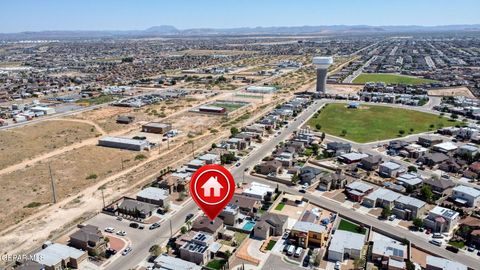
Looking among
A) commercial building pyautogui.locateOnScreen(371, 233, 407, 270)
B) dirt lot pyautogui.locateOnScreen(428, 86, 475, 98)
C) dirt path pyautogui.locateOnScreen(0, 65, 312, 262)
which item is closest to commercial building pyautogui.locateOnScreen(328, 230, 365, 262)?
commercial building pyautogui.locateOnScreen(371, 233, 407, 270)

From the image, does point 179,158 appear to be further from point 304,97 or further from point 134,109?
point 304,97

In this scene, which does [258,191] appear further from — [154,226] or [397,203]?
[397,203]

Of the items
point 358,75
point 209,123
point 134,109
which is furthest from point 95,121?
point 358,75

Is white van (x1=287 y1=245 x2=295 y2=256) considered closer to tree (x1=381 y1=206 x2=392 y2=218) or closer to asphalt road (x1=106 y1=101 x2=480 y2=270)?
asphalt road (x1=106 y1=101 x2=480 y2=270)

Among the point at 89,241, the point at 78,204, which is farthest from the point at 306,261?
the point at 78,204

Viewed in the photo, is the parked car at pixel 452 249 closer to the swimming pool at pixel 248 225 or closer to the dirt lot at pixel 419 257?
the dirt lot at pixel 419 257
